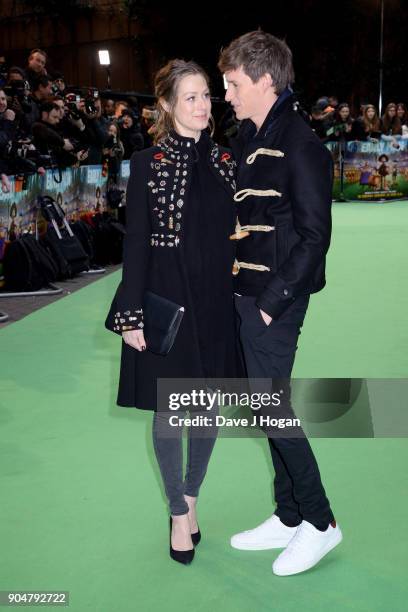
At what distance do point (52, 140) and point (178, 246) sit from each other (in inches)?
270

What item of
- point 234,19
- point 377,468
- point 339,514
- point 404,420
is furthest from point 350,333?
point 234,19

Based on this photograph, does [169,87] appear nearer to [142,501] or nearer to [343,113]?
[142,501]

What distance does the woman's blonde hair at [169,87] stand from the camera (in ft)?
9.70

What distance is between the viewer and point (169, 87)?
2.97 meters

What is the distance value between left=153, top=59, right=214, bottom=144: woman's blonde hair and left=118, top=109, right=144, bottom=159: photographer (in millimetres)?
9275

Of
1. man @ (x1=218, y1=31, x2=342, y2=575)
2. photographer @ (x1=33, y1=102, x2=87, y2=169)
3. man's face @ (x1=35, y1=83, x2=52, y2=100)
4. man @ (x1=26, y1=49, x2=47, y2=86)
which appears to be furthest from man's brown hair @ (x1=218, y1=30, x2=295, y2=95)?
man @ (x1=26, y1=49, x2=47, y2=86)

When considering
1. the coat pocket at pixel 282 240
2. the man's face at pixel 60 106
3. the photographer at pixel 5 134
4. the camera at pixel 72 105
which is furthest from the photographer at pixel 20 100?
the coat pocket at pixel 282 240

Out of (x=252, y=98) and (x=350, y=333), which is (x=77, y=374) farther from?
(x=252, y=98)

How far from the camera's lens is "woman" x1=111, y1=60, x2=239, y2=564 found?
2982mm

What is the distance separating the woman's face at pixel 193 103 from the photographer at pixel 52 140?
6.75m

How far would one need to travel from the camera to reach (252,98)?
286 cm

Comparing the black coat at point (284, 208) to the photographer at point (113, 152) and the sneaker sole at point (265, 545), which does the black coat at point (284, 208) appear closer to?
the sneaker sole at point (265, 545)

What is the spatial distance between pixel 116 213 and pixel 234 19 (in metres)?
21.0

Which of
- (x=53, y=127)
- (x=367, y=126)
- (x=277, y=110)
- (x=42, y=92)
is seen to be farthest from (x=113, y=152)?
(x=367, y=126)
